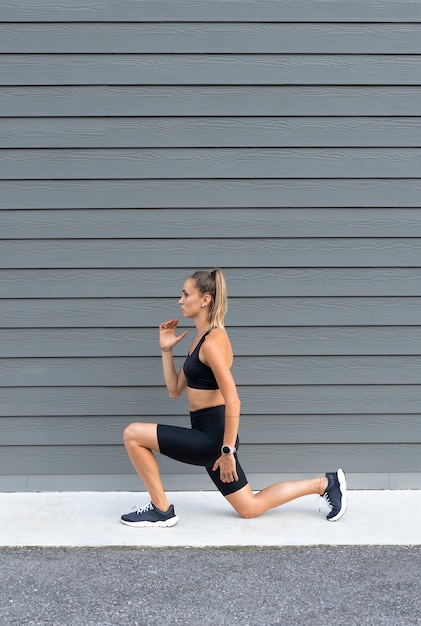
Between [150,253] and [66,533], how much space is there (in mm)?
1554

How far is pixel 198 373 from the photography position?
397 centimetres

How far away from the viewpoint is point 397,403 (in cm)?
461

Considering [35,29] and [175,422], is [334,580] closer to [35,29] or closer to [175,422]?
[175,422]

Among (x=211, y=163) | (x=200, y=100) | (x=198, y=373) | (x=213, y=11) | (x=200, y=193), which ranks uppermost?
(x=213, y=11)

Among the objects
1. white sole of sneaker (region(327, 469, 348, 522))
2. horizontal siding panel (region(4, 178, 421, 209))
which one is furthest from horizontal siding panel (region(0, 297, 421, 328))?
white sole of sneaker (region(327, 469, 348, 522))

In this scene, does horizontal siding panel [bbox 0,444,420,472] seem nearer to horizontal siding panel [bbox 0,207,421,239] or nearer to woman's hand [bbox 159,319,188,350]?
woman's hand [bbox 159,319,188,350]

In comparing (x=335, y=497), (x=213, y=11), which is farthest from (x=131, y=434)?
(x=213, y=11)

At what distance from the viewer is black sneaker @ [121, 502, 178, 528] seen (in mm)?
4027

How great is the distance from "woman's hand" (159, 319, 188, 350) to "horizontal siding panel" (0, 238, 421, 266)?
36cm

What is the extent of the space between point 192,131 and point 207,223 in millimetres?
511

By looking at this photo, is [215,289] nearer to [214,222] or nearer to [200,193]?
[214,222]

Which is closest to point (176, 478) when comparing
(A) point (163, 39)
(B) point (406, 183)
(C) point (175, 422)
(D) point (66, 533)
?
(C) point (175, 422)

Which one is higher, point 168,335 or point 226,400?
point 168,335

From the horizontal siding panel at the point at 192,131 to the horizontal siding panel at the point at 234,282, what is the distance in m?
0.70
